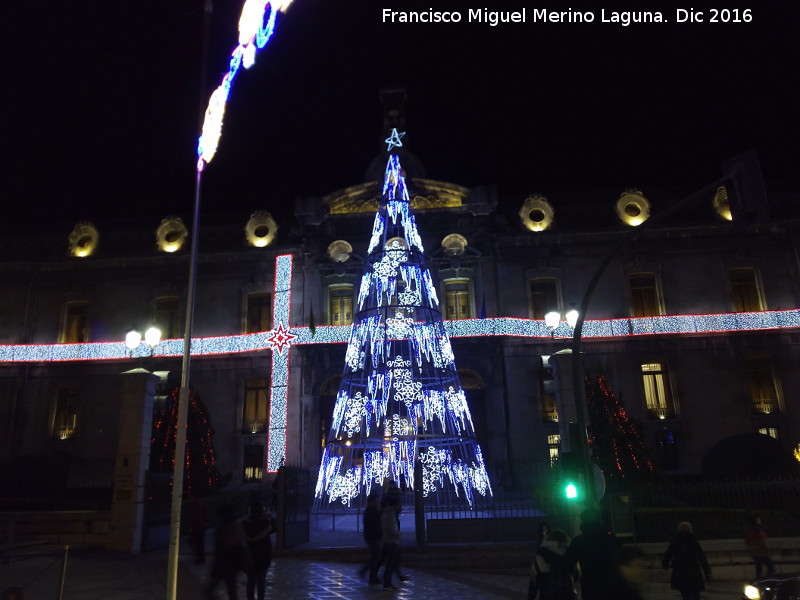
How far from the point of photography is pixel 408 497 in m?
21.8

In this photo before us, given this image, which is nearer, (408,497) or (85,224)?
(408,497)

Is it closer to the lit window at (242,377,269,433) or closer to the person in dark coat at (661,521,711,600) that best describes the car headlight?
the person in dark coat at (661,521,711,600)

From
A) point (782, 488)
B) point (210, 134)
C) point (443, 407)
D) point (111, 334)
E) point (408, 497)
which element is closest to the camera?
point (210, 134)

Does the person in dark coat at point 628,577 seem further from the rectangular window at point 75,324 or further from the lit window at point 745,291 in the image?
the rectangular window at point 75,324

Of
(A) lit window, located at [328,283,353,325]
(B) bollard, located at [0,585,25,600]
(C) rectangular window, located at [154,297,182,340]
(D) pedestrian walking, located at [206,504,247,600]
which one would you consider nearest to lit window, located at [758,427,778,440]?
(A) lit window, located at [328,283,353,325]

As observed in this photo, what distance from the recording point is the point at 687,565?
923cm

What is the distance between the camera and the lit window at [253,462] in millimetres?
26500

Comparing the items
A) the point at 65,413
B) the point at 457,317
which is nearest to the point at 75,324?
the point at 65,413

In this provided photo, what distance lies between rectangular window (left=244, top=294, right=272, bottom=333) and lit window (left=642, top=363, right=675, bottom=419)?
54.9ft

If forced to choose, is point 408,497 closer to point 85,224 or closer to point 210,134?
point 210,134

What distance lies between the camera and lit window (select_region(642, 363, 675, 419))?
25875 millimetres

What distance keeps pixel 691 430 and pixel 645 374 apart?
9.27 feet

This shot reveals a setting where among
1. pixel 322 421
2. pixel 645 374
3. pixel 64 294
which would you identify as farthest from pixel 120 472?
pixel 645 374

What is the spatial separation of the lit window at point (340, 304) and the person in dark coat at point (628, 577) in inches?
858
